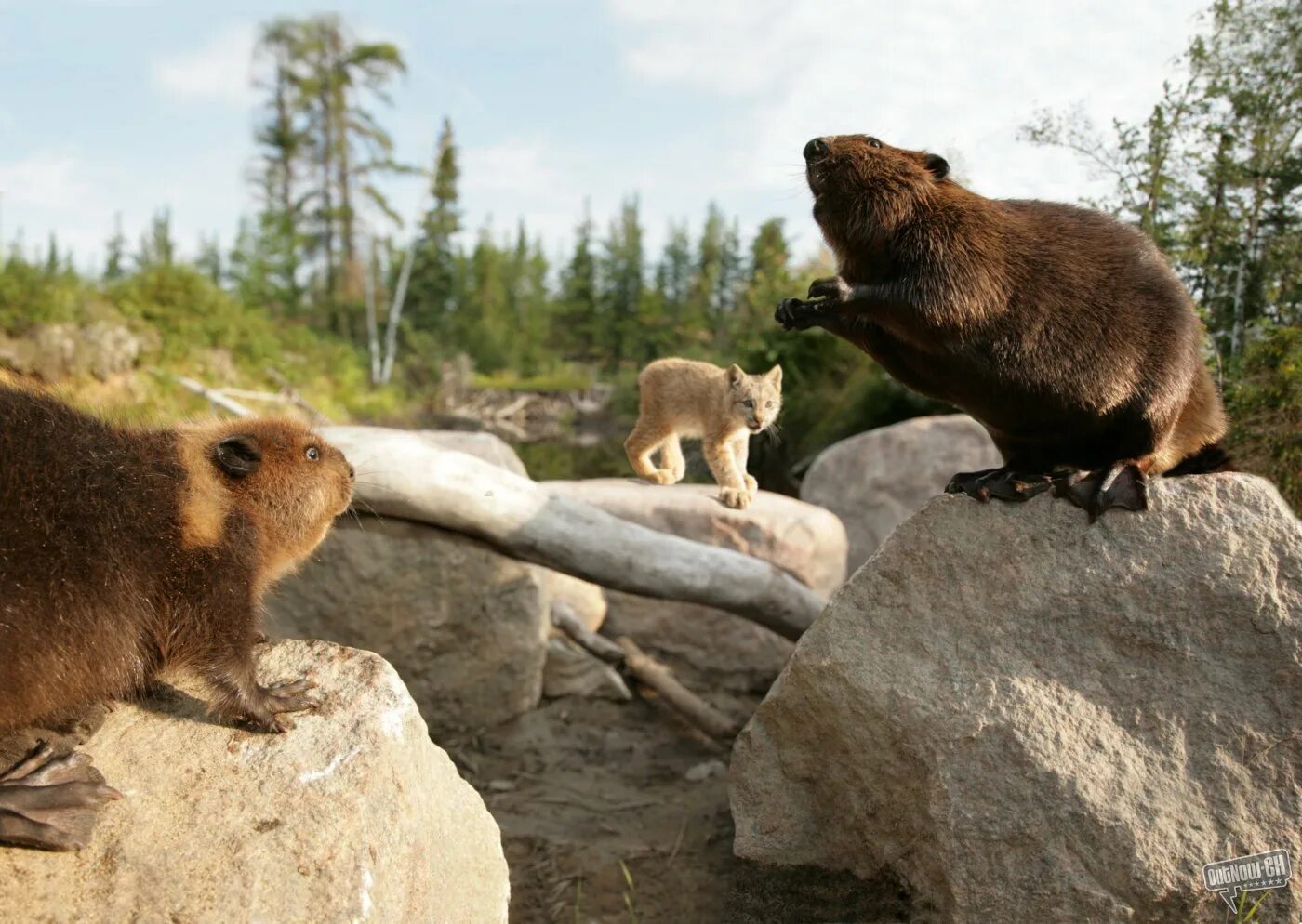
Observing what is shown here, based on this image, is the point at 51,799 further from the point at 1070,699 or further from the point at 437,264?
the point at 437,264

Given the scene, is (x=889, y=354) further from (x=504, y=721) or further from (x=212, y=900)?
(x=504, y=721)

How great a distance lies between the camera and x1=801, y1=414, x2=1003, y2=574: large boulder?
1100 cm

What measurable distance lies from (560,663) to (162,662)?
15.2ft

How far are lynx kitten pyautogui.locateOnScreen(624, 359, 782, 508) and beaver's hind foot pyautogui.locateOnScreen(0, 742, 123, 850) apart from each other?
3604 mm

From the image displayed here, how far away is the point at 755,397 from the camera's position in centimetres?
530

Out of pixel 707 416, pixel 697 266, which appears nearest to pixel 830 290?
pixel 707 416

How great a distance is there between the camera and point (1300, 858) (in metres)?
3.23

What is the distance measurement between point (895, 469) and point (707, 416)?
627cm

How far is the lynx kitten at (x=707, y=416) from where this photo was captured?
17.6 feet

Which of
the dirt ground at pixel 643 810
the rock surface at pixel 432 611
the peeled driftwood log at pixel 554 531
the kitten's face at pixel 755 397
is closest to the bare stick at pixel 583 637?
the dirt ground at pixel 643 810

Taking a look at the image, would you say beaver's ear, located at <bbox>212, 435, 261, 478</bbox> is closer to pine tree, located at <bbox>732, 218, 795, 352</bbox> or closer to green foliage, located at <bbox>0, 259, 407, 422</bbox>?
pine tree, located at <bbox>732, 218, 795, 352</bbox>

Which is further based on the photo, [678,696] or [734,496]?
[678,696]

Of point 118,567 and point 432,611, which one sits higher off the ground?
point 118,567

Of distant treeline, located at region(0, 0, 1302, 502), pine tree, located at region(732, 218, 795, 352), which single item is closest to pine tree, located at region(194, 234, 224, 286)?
distant treeline, located at region(0, 0, 1302, 502)
